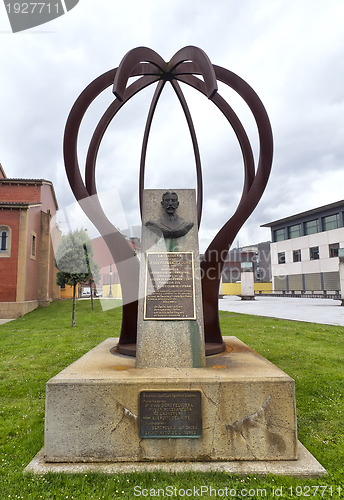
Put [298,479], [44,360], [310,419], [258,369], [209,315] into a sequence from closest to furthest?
1. [298,479]
2. [258,369]
3. [310,419]
4. [209,315]
5. [44,360]

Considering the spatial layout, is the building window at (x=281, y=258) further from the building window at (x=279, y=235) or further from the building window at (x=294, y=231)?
the building window at (x=294, y=231)

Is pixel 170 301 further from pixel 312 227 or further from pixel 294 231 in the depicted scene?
pixel 294 231

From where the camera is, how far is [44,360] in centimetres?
839

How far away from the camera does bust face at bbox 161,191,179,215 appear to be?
5291 mm

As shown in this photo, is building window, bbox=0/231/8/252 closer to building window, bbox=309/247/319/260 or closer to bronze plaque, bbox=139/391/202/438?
bronze plaque, bbox=139/391/202/438

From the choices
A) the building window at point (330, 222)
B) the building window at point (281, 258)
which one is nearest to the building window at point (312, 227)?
the building window at point (330, 222)

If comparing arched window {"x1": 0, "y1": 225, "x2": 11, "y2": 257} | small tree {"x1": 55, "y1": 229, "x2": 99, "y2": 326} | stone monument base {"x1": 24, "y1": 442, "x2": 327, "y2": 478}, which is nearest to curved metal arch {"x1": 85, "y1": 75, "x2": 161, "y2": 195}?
stone monument base {"x1": 24, "y1": 442, "x2": 327, "y2": 478}

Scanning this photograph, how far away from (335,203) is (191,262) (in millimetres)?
39328

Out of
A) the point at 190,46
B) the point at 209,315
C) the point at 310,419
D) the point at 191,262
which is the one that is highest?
the point at 190,46

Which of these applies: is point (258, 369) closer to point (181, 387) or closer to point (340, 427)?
point (181, 387)

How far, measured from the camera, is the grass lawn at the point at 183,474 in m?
3.10

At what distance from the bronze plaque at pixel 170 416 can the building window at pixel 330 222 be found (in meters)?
42.2

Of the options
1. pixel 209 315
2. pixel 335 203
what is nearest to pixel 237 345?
pixel 209 315

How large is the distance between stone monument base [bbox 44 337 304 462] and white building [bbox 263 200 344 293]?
39041mm
